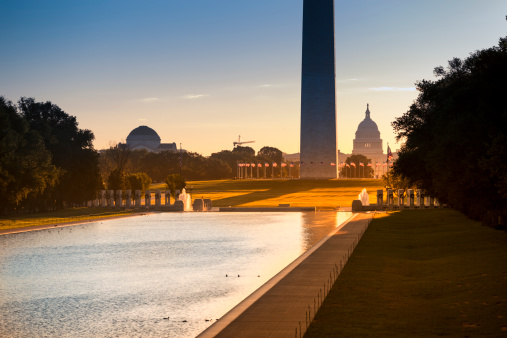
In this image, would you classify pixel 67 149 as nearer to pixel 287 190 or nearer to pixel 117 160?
pixel 117 160

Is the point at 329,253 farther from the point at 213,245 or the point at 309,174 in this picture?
the point at 309,174

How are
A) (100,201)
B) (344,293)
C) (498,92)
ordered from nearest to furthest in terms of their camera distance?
(344,293), (498,92), (100,201)

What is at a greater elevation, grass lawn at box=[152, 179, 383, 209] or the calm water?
grass lawn at box=[152, 179, 383, 209]

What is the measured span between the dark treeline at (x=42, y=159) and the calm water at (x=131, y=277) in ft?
56.6

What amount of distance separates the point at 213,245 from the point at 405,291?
1437 cm

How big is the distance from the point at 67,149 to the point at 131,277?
54162mm

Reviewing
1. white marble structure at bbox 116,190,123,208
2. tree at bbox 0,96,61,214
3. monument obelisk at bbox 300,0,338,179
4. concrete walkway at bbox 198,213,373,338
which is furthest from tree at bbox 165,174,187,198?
concrete walkway at bbox 198,213,373,338

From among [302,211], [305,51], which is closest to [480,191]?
[302,211]

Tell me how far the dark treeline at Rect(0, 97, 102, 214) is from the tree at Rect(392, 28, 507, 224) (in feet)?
100

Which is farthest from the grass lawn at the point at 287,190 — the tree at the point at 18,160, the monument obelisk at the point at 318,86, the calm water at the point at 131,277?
the calm water at the point at 131,277

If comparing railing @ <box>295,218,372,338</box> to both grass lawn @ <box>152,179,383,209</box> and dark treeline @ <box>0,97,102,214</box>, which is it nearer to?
dark treeline @ <box>0,97,102,214</box>

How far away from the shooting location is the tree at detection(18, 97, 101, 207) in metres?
69.8

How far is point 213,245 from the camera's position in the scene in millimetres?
29984

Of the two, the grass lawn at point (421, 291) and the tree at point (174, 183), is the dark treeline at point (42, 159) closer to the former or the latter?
the tree at point (174, 183)
